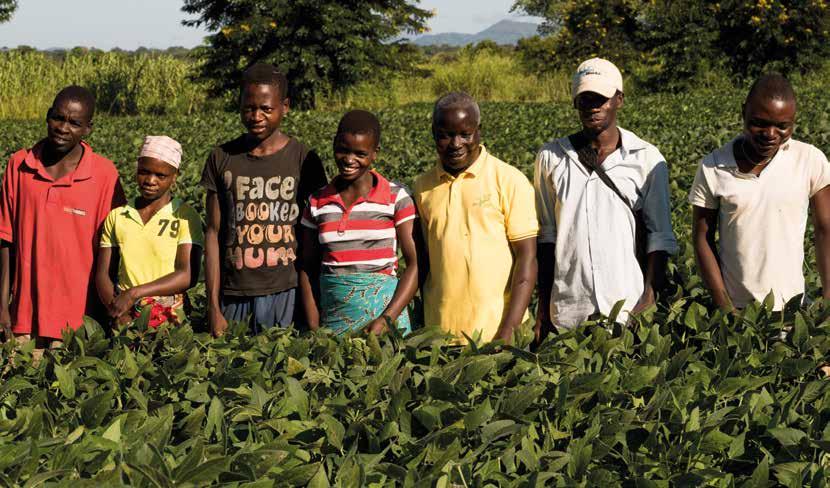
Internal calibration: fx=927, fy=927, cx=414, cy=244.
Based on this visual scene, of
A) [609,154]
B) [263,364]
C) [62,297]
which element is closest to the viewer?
[263,364]

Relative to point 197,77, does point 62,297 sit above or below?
below

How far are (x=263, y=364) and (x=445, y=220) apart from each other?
90 centimetres

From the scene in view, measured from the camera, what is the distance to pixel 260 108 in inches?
143

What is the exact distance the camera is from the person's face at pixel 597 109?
346cm

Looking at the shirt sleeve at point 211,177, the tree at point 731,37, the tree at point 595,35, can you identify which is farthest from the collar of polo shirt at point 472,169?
the tree at point 595,35

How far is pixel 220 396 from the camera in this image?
2727 millimetres

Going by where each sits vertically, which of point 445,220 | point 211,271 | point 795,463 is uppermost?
point 445,220

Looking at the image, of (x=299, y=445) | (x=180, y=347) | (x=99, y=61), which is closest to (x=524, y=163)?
(x=180, y=347)

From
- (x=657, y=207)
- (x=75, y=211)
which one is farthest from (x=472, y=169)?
(x=75, y=211)

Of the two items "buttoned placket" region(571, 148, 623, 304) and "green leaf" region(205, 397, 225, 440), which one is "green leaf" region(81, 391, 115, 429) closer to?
"green leaf" region(205, 397, 225, 440)

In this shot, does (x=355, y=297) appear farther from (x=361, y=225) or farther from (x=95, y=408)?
(x=95, y=408)

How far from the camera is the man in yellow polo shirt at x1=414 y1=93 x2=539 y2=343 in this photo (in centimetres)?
342

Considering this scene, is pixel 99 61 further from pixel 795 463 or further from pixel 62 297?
pixel 795 463

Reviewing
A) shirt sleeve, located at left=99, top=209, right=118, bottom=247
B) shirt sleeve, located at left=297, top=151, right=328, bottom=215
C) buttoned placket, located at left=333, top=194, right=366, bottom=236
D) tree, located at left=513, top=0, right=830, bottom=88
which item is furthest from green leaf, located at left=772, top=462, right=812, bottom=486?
tree, located at left=513, top=0, right=830, bottom=88
